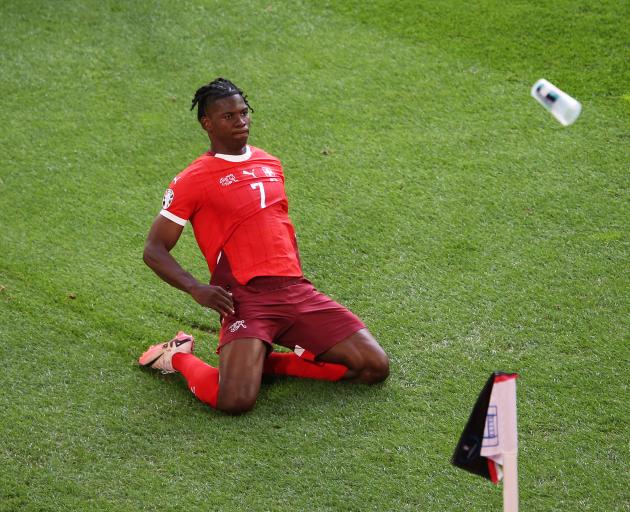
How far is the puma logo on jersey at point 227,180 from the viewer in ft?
15.1

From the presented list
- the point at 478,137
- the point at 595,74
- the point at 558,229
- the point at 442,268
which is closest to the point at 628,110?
the point at 595,74

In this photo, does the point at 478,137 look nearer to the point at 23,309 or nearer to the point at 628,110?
the point at 628,110

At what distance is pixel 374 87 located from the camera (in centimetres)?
680

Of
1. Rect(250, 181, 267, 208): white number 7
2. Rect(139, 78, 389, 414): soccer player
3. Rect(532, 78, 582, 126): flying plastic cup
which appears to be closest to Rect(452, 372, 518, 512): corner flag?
Rect(532, 78, 582, 126): flying plastic cup

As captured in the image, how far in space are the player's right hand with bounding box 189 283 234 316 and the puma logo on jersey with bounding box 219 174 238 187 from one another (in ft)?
1.59

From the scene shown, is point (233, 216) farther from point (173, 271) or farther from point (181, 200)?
point (173, 271)

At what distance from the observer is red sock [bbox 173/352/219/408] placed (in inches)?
172

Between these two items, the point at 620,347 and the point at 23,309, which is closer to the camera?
the point at 620,347

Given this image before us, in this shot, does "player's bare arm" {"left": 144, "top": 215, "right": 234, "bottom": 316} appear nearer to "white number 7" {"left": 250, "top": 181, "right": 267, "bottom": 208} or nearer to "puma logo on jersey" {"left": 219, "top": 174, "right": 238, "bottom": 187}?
"puma logo on jersey" {"left": 219, "top": 174, "right": 238, "bottom": 187}

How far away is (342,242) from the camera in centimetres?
550

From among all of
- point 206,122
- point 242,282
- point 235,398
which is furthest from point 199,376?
point 206,122

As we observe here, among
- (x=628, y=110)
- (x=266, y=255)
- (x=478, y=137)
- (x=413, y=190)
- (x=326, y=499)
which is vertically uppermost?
(x=628, y=110)

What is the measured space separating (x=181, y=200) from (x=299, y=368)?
0.90 metres

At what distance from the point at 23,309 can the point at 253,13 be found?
346cm
